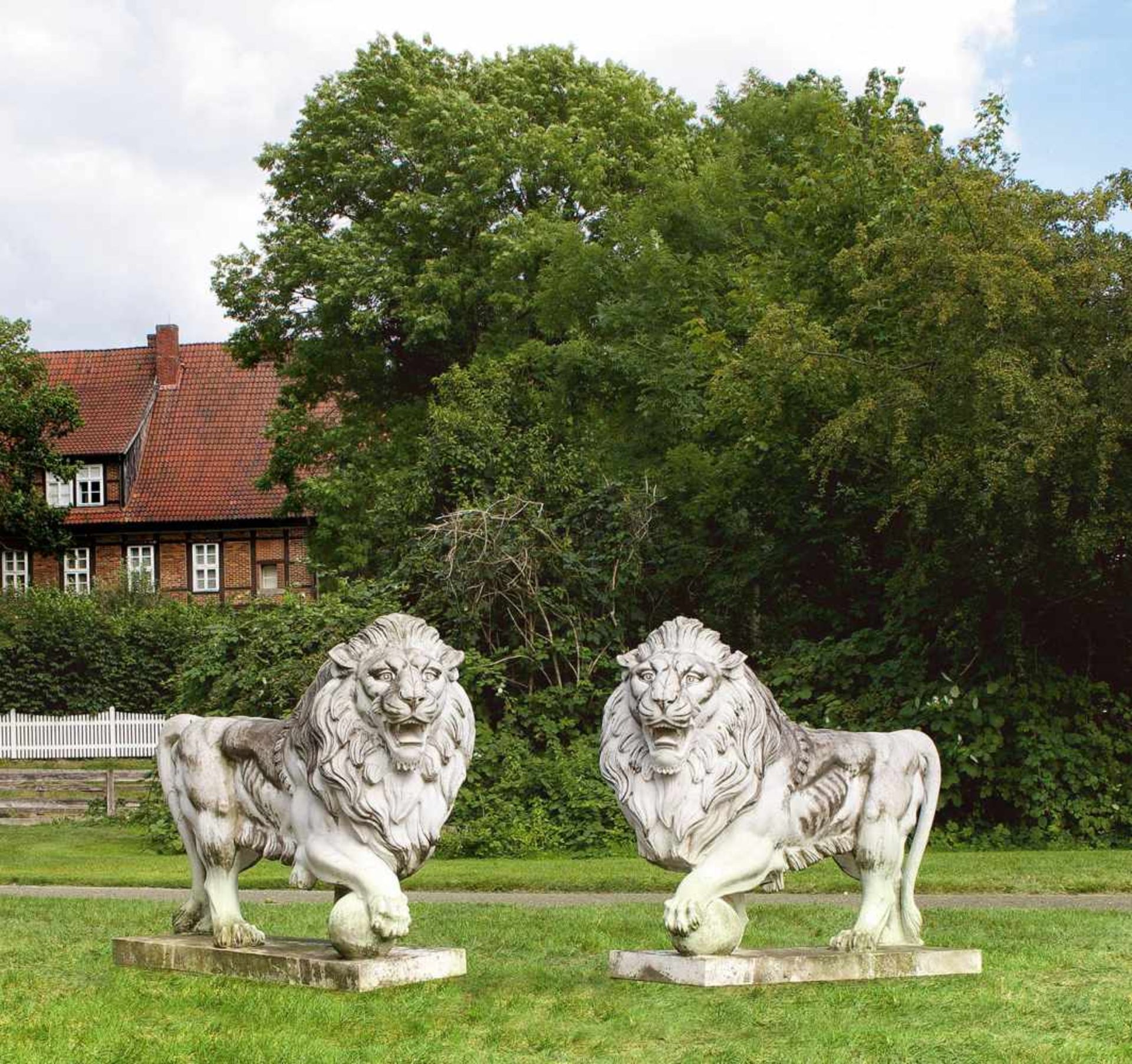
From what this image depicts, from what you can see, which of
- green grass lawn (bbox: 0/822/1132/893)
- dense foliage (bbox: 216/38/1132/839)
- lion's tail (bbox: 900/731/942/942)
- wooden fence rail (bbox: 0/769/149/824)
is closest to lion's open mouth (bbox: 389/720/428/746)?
lion's tail (bbox: 900/731/942/942)

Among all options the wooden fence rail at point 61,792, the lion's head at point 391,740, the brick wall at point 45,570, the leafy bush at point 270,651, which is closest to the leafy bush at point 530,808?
the leafy bush at point 270,651

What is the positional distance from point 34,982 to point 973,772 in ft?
38.9

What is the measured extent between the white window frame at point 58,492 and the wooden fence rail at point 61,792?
27.4 m

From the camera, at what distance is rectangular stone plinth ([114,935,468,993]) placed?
7.84 meters

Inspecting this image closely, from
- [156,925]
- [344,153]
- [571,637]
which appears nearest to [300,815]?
[156,925]

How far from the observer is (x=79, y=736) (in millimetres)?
33281

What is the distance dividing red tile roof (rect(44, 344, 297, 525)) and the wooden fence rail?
24.7 metres

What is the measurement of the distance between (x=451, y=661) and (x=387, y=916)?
47.2 inches

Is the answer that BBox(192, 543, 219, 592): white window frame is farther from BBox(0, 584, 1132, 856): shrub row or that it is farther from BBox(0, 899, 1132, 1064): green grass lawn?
BBox(0, 899, 1132, 1064): green grass lawn

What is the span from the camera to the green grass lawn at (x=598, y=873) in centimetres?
1434

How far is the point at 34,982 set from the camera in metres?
8.38

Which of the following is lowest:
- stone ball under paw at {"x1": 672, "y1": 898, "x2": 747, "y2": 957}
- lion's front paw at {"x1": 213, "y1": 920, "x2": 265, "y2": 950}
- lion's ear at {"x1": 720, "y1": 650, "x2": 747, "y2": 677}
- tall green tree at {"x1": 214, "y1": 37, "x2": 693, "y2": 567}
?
lion's front paw at {"x1": 213, "y1": 920, "x2": 265, "y2": 950}

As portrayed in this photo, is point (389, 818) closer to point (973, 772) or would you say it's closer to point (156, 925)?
point (156, 925)

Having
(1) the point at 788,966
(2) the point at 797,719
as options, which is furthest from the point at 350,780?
(2) the point at 797,719
